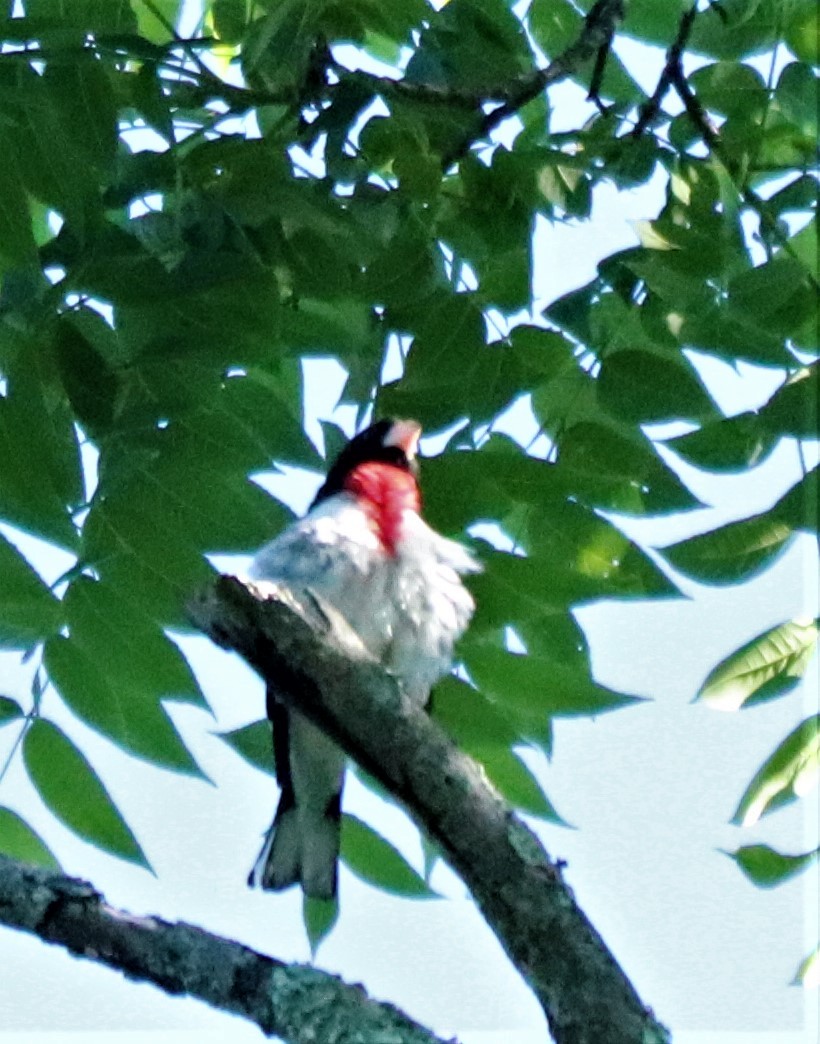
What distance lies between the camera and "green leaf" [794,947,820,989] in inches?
77.7

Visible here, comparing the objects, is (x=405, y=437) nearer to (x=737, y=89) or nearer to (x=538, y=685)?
(x=538, y=685)

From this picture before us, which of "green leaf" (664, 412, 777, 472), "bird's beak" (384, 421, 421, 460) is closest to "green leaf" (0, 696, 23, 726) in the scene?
"bird's beak" (384, 421, 421, 460)

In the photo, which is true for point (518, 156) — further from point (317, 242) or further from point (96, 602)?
point (96, 602)

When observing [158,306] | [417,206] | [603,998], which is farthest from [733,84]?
[603,998]

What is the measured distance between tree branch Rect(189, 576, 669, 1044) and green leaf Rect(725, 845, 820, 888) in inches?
7.4

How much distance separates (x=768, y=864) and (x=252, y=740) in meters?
0.68

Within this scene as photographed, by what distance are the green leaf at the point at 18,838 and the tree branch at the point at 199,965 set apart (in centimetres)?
24

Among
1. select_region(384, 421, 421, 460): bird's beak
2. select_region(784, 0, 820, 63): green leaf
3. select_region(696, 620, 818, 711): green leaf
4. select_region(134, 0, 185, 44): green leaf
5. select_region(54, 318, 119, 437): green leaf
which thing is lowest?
select_region(696, 620, 818, 711): green leaf

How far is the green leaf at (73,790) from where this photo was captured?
2.10 meters

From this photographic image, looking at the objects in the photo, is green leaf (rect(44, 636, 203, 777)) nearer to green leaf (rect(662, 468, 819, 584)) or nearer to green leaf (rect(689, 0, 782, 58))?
green leaf (rect(662, 468, 819, 584))

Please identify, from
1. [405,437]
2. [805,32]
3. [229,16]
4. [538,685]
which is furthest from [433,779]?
[229,16]

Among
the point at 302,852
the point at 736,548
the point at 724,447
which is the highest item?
the point at 724,447

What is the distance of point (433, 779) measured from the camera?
5.95 feet

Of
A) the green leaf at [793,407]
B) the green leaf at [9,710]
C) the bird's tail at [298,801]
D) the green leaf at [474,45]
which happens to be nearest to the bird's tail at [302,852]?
the bird's tail at [298,801]
